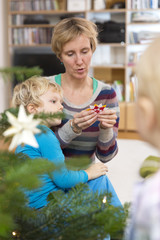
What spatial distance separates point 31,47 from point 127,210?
4725 millimetres

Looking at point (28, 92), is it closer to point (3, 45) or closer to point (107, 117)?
point (107, 117)

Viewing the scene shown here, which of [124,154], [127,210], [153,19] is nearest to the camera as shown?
[127,210]

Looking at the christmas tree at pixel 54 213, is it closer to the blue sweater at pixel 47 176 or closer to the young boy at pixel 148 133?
the young boy at pixel 148 133

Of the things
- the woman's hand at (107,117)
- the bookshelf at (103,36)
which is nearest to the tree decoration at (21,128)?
the woman's hand at (107,117)

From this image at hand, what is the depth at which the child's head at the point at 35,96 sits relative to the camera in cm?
97

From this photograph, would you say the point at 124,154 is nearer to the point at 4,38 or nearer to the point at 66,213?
the point at 66,213

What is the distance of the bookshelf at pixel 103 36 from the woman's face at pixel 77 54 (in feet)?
9.65

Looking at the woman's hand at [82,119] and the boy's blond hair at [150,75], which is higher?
the boy's blond hair at [150,75]

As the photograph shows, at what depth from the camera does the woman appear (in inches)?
58.1

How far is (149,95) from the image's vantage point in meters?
0.41

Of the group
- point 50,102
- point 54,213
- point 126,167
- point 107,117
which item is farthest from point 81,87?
point 54,213

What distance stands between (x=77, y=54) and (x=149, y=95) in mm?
1125

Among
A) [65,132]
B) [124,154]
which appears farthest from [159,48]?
[124,154]

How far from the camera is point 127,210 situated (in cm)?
53
